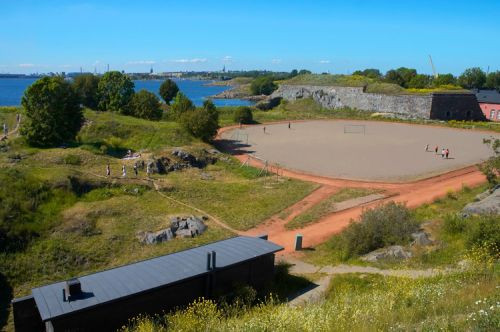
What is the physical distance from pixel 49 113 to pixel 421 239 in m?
Result: 28.8

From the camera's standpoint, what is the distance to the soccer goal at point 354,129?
170 feet

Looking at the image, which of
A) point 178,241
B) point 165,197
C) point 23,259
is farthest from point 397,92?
point 23,259

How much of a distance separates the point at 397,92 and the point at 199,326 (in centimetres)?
6535

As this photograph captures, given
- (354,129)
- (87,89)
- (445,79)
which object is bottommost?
(354,129)

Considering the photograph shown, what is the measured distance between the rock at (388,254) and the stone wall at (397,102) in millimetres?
51514

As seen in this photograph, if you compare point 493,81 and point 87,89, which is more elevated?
point 493,81

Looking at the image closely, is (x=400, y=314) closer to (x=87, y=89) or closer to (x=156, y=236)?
(x=156, y=236)

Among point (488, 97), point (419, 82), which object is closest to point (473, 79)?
point (419, 82)

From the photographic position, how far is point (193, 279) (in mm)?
11836

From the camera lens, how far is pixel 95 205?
21.6 m

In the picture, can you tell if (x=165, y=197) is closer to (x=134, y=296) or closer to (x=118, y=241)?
(x=118, y=241)

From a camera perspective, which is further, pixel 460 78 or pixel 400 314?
pixel 460 78

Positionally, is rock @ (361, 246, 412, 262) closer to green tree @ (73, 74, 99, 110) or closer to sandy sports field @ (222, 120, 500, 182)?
sandy sports field @ (222, 120, 500, 182)

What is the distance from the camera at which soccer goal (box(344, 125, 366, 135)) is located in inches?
2038
